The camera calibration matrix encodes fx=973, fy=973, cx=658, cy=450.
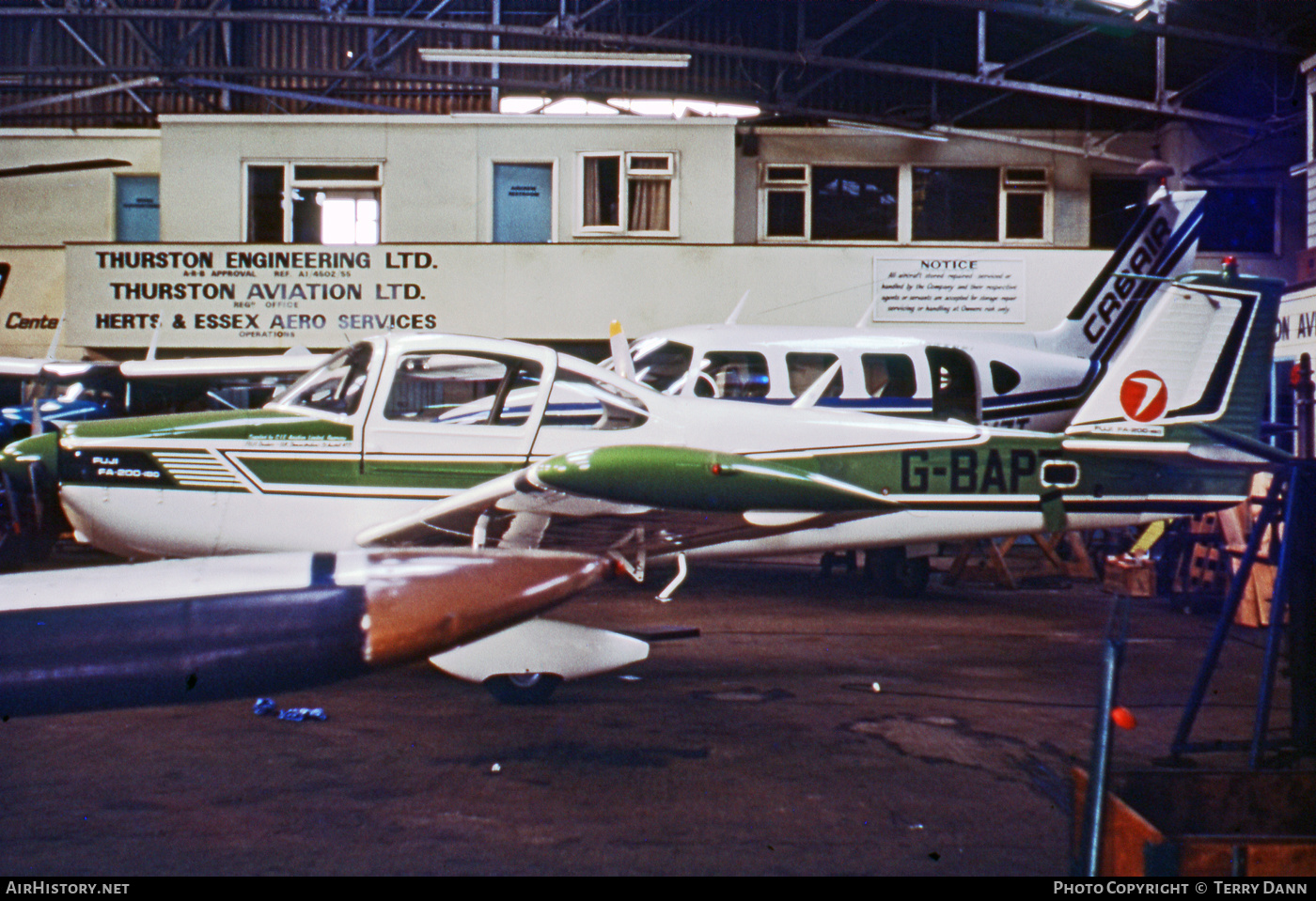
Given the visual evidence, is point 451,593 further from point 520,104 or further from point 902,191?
point 520,104

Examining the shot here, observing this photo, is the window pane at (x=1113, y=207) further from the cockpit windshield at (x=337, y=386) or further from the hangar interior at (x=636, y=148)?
the cockpit windshield at (x=337, y=386)

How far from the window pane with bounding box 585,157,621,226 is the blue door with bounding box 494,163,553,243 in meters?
0.57

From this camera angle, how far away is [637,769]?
12.8ft

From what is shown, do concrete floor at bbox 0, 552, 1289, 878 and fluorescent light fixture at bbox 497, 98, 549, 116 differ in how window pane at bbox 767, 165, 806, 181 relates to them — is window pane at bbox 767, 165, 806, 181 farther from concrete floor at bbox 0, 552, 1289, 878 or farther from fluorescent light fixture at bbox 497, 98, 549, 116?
concrete floor at bbox 0, 552, 1289, 878

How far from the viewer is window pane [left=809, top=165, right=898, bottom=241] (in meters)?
15.7

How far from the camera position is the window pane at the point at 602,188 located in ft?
48.2

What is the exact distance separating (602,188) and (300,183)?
456 centimetres

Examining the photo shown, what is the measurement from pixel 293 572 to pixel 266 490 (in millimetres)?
4113

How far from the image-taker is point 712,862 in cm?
299

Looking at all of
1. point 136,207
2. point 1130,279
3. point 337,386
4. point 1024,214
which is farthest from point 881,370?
point 136,207

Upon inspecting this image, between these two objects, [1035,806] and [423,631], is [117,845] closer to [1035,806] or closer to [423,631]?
[423,631]

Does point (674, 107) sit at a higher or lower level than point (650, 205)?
higher

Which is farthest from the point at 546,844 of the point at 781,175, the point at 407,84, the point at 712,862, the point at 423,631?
the point at 407,84

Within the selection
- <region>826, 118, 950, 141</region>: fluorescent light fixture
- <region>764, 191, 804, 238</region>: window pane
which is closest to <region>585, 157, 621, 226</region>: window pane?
<region>764, 191, 804, 238</region>: window pane
